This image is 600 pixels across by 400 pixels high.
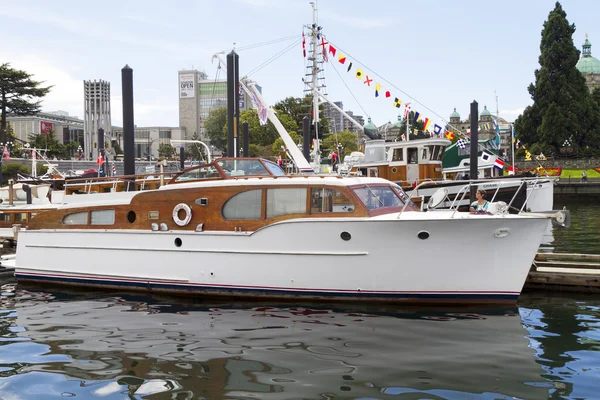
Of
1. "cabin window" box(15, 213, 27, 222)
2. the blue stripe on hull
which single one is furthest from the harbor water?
"cabin window" box(15, 213, 27, 222)

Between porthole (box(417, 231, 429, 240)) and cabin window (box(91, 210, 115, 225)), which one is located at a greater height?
cabin window (box(91, 210, 115, 225))

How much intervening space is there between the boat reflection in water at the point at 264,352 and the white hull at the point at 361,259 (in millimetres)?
390

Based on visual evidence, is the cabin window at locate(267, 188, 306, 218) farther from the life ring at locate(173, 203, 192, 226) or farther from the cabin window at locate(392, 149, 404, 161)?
the cabin window at locate(392, 149, 404, 161)

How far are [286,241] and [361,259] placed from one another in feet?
4.82

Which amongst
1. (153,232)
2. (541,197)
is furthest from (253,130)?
(153,232)

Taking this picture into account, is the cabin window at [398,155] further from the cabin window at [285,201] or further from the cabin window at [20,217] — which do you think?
the cabin window at [285,201]

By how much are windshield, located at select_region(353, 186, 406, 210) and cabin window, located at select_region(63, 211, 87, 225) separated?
253 inches

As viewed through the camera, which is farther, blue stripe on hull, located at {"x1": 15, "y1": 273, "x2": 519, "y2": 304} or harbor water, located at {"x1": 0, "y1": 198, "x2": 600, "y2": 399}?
blue stripe on hull, located at {"x1": 15, "y1": 273, "x2": 519, "y2": 304}

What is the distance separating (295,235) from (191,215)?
241cm

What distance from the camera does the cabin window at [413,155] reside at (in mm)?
26312

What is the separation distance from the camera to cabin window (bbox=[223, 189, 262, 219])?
11.1 m

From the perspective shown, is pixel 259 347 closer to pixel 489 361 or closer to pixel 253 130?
pixel 489 361

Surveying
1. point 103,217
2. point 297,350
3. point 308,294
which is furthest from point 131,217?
point 297,350

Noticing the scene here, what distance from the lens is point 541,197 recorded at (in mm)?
A: 28703
